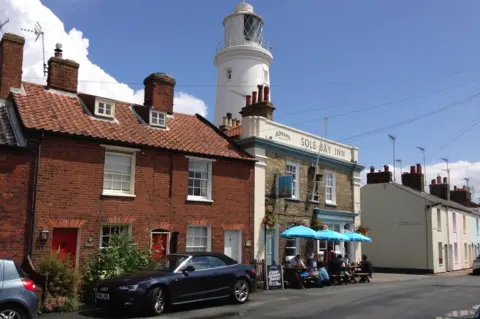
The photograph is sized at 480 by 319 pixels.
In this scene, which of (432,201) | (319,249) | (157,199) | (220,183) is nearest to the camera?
(157,199)

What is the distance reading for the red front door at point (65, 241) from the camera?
14.1m

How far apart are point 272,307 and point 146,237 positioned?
5.34 metres

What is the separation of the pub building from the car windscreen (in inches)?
280

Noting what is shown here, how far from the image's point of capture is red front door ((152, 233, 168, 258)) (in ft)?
53.6

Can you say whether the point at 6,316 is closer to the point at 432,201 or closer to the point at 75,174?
the point at 75,174

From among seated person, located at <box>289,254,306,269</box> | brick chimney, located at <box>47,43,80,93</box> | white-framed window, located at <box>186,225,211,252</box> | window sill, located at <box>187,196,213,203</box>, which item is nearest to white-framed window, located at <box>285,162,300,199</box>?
seated person, located at <box>289,254,306,269</box>

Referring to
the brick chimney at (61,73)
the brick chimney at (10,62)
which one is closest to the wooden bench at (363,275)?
the brick chimney at (61,73)

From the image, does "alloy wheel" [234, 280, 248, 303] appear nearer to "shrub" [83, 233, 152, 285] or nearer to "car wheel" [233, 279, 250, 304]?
"car wheel" [233, 279, 250, 304]

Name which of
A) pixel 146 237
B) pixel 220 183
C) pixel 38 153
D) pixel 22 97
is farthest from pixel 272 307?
pixel 22 97

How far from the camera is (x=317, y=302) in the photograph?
46.0ft

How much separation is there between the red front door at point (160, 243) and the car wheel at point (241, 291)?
12.4 feet

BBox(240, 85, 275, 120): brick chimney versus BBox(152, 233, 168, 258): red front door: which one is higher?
BBox(240, 85, 275, 120): brick chimney

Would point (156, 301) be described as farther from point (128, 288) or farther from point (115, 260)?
point (115, 260)

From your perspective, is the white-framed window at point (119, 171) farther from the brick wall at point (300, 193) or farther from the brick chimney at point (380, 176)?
the brick chimney at point (380, 176)
